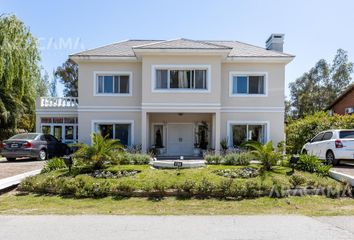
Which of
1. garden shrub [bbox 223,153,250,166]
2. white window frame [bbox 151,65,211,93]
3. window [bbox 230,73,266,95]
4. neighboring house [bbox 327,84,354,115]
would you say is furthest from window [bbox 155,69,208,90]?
neighboring house [bbox 327,84,354,115]

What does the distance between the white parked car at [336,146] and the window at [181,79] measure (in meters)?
7.42

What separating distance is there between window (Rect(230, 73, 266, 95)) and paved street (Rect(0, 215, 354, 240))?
13.5 meters

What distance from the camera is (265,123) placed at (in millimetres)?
20250

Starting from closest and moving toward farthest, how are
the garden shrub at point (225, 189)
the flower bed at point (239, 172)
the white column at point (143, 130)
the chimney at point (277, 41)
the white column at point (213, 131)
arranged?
the garden shrub at point (225, 189) → the flower bed at point (239, 172) → the white column at point (143, 130) → the white column at point (213, 131) → the chimney at point (277, 41)

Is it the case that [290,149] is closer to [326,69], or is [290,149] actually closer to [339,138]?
[339,138]

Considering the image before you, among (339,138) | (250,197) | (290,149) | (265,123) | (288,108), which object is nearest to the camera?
(250,197)

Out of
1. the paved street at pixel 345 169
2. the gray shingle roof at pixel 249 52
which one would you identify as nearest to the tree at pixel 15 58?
the gray shingle roof at pixel 249 52

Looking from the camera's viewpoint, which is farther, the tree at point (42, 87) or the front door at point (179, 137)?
the tree at point (42, 87)

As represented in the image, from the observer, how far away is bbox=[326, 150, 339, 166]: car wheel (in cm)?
1580

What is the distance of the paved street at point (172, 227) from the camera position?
625 centimetres

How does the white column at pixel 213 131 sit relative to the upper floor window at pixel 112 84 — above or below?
below

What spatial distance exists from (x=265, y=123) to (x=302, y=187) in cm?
1003

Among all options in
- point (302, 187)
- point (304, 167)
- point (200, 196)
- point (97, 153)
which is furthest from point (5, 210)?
point (304, 167)

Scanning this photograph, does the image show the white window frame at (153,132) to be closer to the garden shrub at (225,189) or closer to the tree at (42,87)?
the garden shrub at (225,189)
